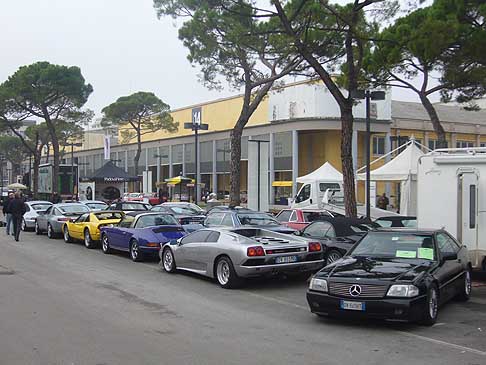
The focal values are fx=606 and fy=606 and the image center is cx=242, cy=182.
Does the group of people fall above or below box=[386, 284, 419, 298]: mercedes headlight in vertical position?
above

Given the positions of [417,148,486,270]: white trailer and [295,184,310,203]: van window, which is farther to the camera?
[295,184,310,203]: van window

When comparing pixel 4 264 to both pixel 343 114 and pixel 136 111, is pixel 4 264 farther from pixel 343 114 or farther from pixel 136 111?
pixel 136 111

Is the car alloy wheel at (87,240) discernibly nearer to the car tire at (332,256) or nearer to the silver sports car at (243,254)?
the silver sports car at (243,254)

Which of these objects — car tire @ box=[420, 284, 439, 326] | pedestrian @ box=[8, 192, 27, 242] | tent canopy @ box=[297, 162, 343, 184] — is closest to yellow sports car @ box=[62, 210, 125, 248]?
pedestrian @ box=[8, 192, 27, 242]

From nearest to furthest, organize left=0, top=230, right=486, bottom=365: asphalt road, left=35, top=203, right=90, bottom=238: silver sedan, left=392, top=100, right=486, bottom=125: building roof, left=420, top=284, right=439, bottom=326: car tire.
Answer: left=0, top=230, right=486, bottom=365: asphalt road < left=420, top=284, right=439, bottom=326: car tire < left=35, top=203, right=90, bottom=238: silver sedan < left=392, top=100, right=486, bottom=125: building roof

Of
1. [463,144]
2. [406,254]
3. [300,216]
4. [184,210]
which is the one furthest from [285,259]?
[463,144]

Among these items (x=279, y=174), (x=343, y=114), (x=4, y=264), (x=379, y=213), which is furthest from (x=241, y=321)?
(x=279, y=174)

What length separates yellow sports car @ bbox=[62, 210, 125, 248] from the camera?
19663 mm

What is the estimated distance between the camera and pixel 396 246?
9773 millimetres

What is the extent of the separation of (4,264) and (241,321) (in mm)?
8870

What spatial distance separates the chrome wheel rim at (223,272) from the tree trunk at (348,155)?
8.03m

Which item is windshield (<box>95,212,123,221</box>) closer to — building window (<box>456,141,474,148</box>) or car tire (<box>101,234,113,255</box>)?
car tire (<box>101,234,113,255</box>)

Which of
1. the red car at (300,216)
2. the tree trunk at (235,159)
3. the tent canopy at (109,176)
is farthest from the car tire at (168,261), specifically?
the tent canopy at (109,176)

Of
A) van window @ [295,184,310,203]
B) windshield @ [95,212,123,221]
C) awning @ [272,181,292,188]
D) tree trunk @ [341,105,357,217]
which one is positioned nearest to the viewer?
tree trunk @ [341,105,357,217]
